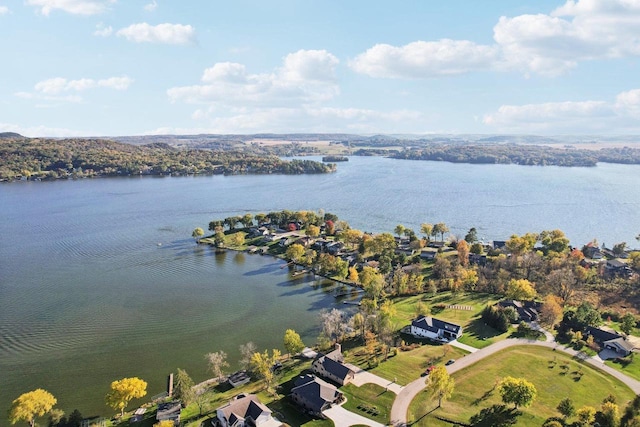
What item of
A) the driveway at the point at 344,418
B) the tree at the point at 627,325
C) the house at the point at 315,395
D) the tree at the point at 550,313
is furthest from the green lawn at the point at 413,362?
the tree at the point at 627,325

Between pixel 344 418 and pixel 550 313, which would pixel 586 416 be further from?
pixel 550 313

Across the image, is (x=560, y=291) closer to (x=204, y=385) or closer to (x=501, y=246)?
(x=501, y=246)

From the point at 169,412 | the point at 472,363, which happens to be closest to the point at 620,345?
the point at 472,363

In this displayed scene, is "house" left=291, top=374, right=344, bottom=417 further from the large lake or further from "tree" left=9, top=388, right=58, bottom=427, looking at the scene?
Answer: "tree" left=9, top=388, right=58, bottom=427

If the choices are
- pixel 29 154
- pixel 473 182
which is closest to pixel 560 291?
pixel 473 182

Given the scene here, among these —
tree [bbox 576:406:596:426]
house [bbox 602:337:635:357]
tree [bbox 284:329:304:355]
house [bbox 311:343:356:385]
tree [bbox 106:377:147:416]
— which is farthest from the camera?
house [bbox 602:337:635:357]

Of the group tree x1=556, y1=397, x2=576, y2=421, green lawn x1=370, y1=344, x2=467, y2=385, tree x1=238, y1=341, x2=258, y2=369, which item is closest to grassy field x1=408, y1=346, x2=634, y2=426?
tree x1=556, y1=397, x2=576, y2=421
